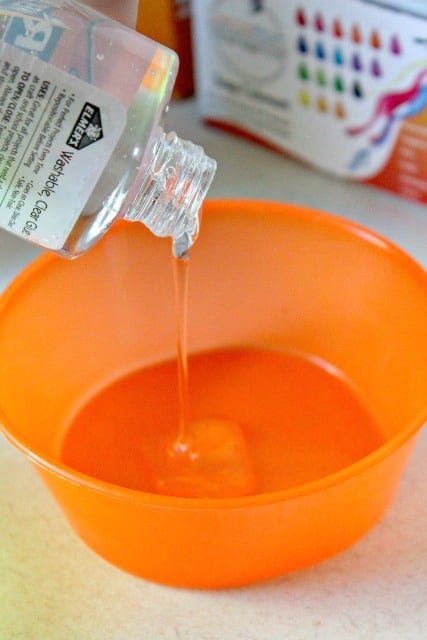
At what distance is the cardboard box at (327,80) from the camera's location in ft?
2.67

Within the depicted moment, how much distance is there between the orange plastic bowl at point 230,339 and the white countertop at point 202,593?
1cm

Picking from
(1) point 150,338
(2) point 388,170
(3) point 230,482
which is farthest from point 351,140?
(3) point 230,482

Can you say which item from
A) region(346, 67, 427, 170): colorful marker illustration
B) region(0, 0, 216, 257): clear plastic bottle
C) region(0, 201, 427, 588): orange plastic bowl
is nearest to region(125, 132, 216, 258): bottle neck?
region(0, 0, 216, 257): clear plastic bottle

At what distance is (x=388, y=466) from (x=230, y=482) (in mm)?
156

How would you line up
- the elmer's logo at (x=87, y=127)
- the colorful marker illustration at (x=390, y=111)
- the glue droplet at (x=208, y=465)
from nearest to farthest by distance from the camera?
1. the elmer's logo at (x=87, y=127)
2. the glue droplet at (x=208, y=465)
3. the colorful marker illustration at (x=390, y=111)

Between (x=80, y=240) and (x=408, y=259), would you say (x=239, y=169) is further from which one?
(x=80, y=240)

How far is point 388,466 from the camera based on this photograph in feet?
1.75

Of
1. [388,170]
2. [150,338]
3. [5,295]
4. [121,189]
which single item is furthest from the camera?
[388,170]

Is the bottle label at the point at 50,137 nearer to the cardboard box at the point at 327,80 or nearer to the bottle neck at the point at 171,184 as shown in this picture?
the bottle neck at the point at 171,184

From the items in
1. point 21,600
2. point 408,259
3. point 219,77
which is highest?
point 408,259

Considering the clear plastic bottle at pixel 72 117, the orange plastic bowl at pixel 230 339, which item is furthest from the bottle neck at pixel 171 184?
the orange plastic bowl at pixel 230 339

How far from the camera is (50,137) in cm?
48

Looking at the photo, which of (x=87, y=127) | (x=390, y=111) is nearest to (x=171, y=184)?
(x=87, y=127)

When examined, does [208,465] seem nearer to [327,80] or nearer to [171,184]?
[171,184]
